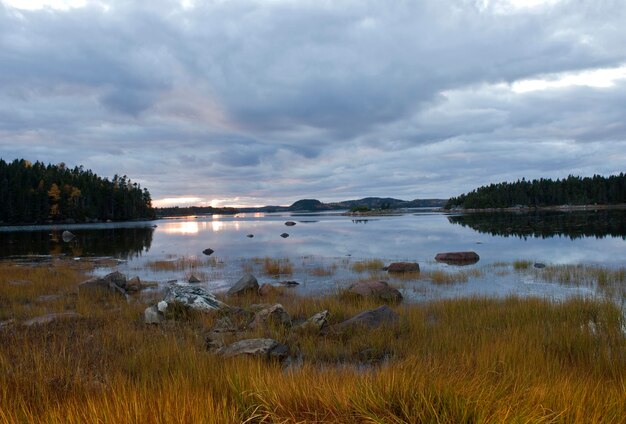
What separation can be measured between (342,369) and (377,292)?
30.2 ft

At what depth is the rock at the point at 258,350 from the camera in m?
8.22

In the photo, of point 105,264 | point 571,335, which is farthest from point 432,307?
point 105,264

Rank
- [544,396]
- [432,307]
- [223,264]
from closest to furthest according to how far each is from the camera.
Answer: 1. [544,396]
2. [432,307]
3. [223,264]

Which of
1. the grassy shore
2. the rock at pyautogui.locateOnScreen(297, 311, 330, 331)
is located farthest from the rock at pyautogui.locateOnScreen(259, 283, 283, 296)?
the rock at pyautogui.locateOnScreen(297, 311, 330, 331)

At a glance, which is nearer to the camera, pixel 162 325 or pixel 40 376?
pixel 40 376

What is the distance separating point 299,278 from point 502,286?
10934 millimetres

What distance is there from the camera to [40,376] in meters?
Answer: 5.82

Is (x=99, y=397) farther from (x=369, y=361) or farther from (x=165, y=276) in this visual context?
(x=165, y=276)

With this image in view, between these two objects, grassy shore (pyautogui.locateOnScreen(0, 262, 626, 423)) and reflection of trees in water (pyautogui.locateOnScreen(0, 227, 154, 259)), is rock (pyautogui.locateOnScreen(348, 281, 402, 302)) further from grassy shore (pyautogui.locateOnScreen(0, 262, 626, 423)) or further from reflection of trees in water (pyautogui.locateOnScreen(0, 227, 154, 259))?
reflection of trees in water (pyautogui.locateOnScreen(0, 227, 154, 259))

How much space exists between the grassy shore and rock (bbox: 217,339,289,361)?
1.55 ft

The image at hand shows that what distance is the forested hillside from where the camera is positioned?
131750 mm

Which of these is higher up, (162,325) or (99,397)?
(99,397)

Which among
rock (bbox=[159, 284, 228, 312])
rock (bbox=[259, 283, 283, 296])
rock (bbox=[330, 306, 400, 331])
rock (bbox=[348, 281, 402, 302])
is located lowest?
rock (bbox=[259, 283, 283, 296])

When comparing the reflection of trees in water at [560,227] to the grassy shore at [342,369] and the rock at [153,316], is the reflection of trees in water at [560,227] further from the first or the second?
the rock at [153,316]
